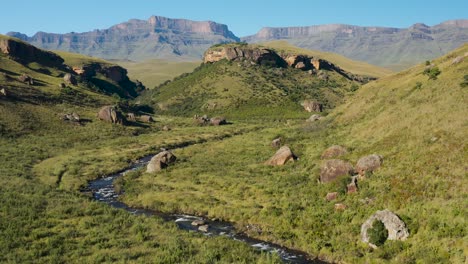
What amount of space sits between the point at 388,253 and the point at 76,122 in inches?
3796

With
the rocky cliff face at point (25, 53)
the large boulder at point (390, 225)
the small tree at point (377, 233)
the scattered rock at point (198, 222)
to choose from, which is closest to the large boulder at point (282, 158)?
the scattered rock at point (198, 222)

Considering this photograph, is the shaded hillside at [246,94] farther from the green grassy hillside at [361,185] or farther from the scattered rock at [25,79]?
the green grassy hillside at [361,185]

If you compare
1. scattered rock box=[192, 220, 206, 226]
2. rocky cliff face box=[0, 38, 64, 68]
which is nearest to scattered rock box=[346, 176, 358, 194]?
scattered rock box=[192, 220, 206, 226]

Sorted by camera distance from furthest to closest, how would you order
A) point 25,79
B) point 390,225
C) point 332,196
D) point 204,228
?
point 25,79, point 332,196, point 204,228, point 390,225

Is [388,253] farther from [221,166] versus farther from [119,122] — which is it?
→ [119,122]

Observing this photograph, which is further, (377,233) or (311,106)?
(311,106)

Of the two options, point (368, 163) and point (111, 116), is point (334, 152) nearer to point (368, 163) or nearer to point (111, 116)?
point (368, 163)

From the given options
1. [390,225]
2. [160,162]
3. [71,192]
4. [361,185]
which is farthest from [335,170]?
[71,192]

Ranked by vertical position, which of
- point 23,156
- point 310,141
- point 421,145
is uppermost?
point 421,145

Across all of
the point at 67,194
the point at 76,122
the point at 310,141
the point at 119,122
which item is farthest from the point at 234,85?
the point at 67,194

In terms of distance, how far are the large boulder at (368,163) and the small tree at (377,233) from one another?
12.3 meters

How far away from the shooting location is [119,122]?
113 metres

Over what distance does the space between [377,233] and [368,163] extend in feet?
46.8

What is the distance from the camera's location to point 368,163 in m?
42.5
